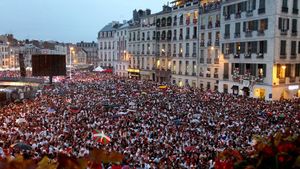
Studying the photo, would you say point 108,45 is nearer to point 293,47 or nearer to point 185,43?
point 185,43

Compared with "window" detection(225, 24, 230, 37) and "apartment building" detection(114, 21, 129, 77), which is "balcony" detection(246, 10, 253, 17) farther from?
"apartment building" detection(114, 21, 129, 77)

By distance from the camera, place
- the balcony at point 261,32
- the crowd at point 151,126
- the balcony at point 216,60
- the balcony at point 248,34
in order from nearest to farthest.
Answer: the crowd at point 151,126, the balcony at point 261,32, the balcony at point 248,34, the balcony at point 216,60

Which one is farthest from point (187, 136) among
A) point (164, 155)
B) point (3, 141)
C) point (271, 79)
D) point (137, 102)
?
point (271, 79)

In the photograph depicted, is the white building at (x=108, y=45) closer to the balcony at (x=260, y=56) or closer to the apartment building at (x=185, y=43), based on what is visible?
the apartment building at (x=185, y=43)

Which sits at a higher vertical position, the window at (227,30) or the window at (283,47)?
the window at (227,30)

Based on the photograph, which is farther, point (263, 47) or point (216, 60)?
point (216, 60)

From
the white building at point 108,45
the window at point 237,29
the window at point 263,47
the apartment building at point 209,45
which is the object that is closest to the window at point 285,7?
the window at point 263,47

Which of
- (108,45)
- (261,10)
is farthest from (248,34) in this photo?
(108,45)
